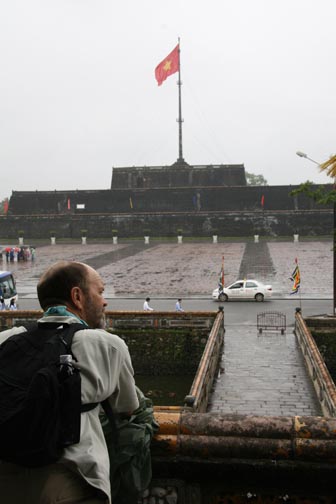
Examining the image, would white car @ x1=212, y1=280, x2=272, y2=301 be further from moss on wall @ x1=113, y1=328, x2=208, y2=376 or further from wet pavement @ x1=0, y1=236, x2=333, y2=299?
moss on wall @ x1=113, y1=328, x2=208, y2=376

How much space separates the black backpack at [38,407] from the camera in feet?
6.23

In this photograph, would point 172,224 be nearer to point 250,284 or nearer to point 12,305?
point 250,284

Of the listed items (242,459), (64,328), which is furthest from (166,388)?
(64,328)

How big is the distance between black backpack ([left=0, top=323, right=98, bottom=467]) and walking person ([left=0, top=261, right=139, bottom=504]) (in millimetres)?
53

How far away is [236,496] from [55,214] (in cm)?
5456

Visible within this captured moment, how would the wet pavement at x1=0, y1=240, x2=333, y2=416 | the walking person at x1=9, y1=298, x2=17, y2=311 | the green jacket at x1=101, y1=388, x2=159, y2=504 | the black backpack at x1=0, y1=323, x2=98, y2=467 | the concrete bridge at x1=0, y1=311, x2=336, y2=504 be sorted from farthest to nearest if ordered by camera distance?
the walking person at x1=9, y1=298, x2=17, y2=311, the wet pavement at x1=0, y1=240, x2=333, y2=416, the concrete bridge at x1=0, y1=311, x2=336, y2=504, the green jacket at x1=101, y1=388, x2=159, y2=504, the black backpack at x1=0, y1=323, x2=98, y2=467

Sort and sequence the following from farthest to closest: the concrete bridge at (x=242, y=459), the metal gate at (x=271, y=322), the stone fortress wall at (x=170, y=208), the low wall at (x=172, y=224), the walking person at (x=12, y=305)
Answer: the stone fortress wall at (x=170, y=208) < the low wall at (x=172, y=224) < the walking person at (x=12, y=305) < the metal gate at (x=271, y=322) < the concrete bridge at (x=242, y=459)

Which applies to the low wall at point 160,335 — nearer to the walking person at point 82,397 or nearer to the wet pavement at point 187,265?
the wet pavement at point 187,265

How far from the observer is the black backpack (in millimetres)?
1900

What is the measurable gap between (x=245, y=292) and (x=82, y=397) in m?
21.8

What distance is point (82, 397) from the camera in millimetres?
2043

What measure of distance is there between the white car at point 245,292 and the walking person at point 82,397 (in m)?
21.3

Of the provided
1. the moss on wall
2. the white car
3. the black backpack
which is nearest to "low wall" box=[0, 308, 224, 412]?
the moss on wall

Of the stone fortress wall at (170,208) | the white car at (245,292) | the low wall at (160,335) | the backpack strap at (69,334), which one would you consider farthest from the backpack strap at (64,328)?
the stone fortress wall at (170,208)
